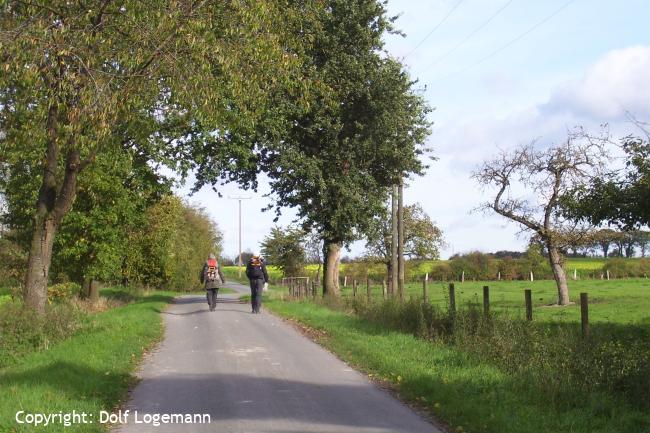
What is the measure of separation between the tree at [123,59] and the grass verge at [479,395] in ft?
19.1

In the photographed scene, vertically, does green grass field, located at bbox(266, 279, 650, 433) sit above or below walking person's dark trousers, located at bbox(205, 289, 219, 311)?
below

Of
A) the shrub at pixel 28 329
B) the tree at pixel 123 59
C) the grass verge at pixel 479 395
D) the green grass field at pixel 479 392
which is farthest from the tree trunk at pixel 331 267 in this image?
the grass verge at pixel 479 395

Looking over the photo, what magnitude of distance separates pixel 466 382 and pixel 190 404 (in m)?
3.74

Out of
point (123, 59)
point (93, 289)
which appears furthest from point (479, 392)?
point (93, 289)

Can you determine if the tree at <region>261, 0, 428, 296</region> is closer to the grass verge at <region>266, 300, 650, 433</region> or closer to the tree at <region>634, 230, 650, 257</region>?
the tree at <region>634, 230, 650, 257</region>

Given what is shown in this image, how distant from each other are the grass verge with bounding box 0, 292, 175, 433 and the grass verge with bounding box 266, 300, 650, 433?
12.6ft

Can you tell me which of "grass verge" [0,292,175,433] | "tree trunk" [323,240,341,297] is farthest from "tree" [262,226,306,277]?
"grass verge" [0,292,175,433]

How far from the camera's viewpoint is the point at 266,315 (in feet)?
69.8

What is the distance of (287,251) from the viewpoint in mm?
51781

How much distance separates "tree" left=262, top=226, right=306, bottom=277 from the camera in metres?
51.3

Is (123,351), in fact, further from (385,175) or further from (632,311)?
Result: (632,311)

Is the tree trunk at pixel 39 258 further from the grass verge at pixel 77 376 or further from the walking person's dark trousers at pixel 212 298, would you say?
the walking person's dark trousers at pixel 212 298

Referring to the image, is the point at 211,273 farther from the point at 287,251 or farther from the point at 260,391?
the point at 287,251

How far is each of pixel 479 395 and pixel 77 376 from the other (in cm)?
555
